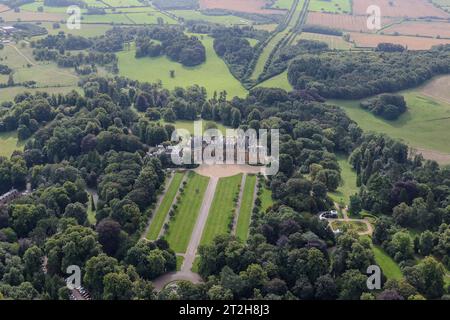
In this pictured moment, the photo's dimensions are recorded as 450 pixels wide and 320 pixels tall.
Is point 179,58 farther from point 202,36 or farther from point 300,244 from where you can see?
point 300,244

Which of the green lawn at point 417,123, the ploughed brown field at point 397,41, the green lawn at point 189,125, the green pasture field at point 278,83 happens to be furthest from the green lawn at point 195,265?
the ploughed brown field at point 397,41

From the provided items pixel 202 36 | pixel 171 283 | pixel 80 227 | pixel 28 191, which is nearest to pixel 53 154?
pixel 28 191

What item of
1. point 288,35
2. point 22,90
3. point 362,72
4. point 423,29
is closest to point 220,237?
point 22,90

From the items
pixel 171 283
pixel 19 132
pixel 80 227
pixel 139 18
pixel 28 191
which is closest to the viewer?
pixel 171 283

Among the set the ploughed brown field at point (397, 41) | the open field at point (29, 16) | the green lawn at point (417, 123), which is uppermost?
the ploughed brown field at point (397, 41)

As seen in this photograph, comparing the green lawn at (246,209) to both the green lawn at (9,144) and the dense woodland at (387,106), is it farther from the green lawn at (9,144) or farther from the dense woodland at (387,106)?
the green lawn at (9,144)

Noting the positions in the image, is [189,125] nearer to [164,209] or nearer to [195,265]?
[164,209]

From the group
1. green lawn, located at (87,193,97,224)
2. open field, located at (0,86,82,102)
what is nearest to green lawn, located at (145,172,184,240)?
green lawn, located at (87,193,97,224)
